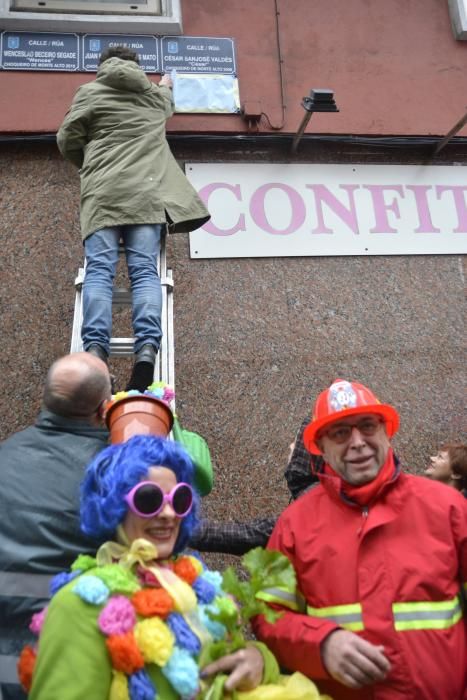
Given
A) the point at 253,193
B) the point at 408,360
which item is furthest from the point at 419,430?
the point at 253,193

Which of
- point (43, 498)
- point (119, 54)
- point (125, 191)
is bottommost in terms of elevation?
point (43, 498)

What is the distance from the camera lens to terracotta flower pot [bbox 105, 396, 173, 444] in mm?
2064

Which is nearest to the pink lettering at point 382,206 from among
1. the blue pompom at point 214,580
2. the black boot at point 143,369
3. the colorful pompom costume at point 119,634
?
the black boot at point 143,369

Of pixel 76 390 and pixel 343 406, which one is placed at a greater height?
pixel 76 390

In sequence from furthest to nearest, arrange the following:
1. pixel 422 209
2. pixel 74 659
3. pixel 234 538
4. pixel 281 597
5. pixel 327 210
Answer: pixel 422 209 < pixel 327 210 < pixel 234 538 < pixel 281 597 < pixel 74 659

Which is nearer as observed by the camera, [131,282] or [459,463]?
[459,463]

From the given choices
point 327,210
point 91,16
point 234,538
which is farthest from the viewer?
point 91,16

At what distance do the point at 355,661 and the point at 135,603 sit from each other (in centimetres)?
59

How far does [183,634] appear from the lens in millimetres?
1556

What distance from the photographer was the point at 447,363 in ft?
14.1

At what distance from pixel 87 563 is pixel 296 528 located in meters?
0.68

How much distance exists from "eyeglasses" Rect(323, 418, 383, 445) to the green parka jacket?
1.72 meters

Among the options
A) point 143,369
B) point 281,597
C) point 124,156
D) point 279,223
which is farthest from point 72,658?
point 279,223

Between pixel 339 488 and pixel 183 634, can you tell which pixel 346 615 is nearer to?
pixel 339 488
